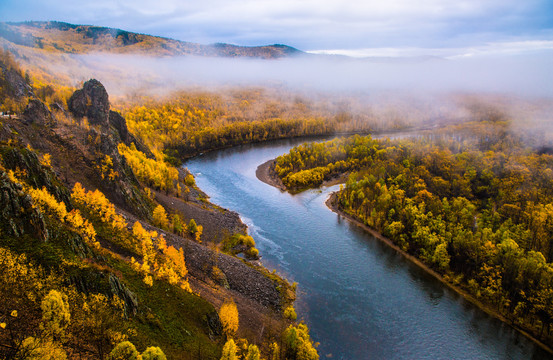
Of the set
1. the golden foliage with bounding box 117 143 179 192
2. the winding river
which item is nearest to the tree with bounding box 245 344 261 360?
the winding river

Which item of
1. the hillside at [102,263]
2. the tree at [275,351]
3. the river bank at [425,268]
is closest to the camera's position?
the hillside at [102,263]

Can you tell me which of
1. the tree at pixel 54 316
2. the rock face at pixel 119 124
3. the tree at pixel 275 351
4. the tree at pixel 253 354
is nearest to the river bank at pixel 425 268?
the tree at pixel 275 351

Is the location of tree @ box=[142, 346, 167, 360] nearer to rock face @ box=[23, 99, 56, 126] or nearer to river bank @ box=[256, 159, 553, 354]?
river bank @ box=[256, 159, 553, 354]

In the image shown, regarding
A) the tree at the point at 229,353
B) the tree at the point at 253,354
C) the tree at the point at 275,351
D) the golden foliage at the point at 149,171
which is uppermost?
the golden foliage at the point at 149,171

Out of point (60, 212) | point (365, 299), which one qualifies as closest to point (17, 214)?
point (60, 212)

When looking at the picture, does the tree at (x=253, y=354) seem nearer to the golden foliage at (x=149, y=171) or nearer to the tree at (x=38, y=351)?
the tree at (x=38, y=351)

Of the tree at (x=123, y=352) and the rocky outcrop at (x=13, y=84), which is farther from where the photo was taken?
the rocky outcrop at (x=13, y=84)

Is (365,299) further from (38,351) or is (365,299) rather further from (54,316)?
(38,351)
